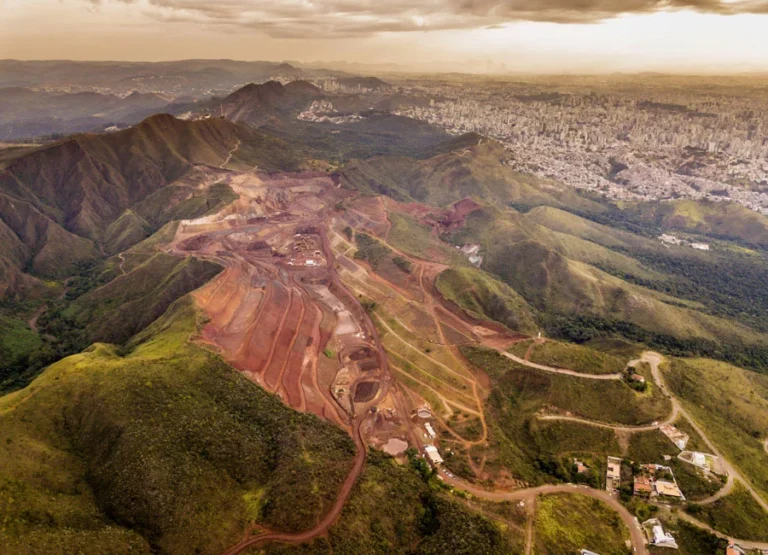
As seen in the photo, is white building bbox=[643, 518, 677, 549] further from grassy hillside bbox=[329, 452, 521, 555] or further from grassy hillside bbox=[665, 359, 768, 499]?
grassy hillside bbox=[665, 359, 768, 499]

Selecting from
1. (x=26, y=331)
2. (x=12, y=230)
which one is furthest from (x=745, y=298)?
(x=12, y=230)

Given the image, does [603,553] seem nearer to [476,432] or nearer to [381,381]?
[476,432]

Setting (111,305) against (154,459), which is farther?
(111,305)

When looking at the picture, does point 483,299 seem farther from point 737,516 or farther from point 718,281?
point 718,281

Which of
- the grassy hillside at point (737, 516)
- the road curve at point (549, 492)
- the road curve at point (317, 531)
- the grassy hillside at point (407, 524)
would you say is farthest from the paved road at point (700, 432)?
the road curve at point (317, 531)

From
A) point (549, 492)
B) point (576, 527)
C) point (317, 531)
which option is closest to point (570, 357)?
point (549, 492)
